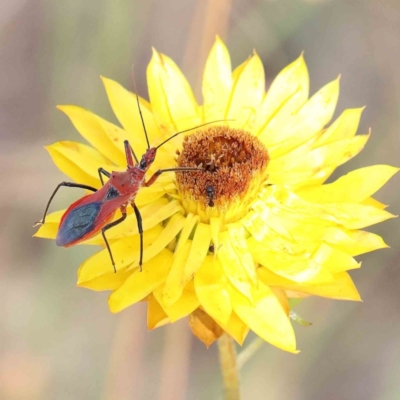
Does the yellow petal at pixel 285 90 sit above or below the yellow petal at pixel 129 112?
below

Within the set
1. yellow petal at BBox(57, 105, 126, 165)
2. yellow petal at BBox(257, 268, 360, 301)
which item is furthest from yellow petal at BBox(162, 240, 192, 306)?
yellow petal at BBox(57, 105, 126, 165)

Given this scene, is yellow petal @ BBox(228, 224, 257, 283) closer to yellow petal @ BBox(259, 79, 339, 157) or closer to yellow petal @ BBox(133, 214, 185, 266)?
yellow petal @ BBox(133, 214, 185, 266)

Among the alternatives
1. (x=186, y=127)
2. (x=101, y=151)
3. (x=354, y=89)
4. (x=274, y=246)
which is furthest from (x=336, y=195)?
(x=354, y=89)

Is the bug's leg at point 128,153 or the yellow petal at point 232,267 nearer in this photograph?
the yellow petal at point 232,267

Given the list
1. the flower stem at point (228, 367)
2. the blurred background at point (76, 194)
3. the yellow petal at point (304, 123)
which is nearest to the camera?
the flower stem at point (228, 367)

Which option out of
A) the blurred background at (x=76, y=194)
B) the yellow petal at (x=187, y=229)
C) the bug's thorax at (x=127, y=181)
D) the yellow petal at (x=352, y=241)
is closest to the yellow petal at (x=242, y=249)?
the yellow petal at (x=187, y=229)

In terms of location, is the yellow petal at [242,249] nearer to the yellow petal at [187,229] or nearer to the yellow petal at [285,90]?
the yellow petal at [187,229]
